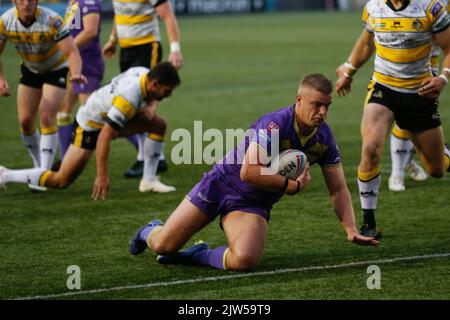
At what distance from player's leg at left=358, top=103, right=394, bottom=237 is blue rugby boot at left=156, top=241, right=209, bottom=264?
5.00 feet

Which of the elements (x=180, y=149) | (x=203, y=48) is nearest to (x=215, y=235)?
(x=180, y=149)

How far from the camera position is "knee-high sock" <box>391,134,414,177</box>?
414 inches

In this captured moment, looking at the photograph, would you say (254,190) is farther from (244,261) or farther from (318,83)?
(318,83)

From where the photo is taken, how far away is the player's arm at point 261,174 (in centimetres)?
677

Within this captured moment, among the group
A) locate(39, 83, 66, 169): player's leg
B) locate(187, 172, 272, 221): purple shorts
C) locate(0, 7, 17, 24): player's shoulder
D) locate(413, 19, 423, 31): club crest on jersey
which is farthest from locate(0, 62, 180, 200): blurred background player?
locate(413, 19, 423, 31): club crest on jersey

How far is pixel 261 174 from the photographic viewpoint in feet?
22.4

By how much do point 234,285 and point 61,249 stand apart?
181cm

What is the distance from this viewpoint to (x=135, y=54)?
11945 millimetres

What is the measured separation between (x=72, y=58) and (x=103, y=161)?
73.5 inches

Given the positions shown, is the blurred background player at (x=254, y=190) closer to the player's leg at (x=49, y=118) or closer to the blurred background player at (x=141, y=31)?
the player's leg at (x=49, y=118)

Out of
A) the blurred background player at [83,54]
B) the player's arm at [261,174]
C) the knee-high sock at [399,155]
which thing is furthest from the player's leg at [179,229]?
the blurred background player at [83,54]

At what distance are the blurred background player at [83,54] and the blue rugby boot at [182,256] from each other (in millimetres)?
4499
